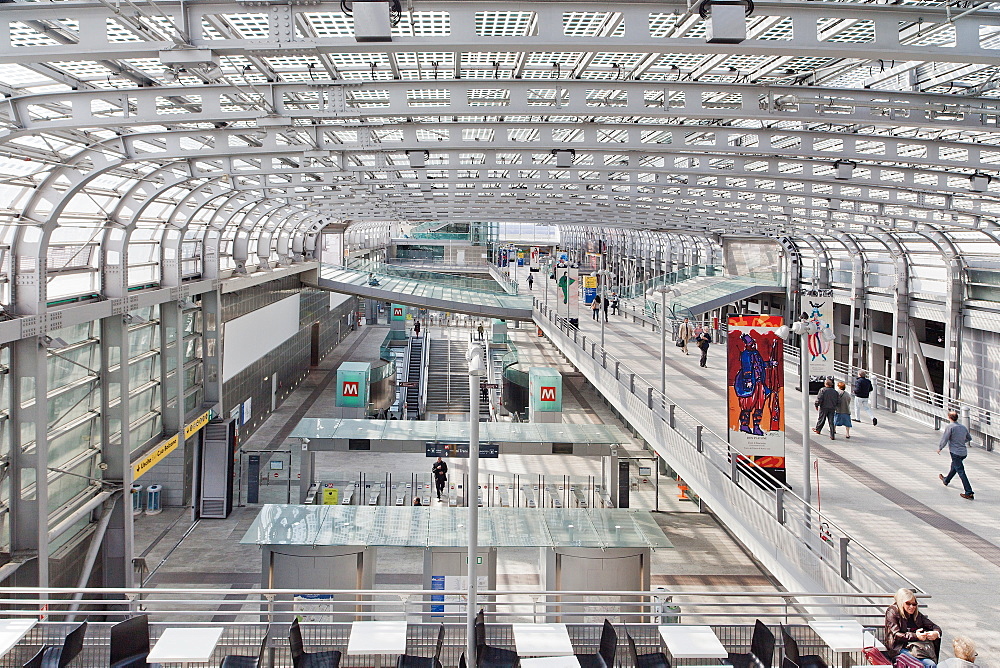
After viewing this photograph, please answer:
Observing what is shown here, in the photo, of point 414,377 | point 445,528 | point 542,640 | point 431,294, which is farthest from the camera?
point 431,294

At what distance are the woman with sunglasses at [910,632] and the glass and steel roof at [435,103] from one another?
214 inches

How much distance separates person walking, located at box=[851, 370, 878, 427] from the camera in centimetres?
1989

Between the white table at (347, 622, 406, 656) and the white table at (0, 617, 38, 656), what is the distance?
3.36 m

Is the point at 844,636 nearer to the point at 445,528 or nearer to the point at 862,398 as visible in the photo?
the point at 445,528

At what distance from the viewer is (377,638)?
8.60m

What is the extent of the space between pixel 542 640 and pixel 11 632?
18.3 ft

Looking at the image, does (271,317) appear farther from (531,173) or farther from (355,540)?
(355,540)

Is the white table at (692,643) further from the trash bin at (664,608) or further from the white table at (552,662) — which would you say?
the white table at (552,662)

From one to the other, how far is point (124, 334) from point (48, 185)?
5.24m

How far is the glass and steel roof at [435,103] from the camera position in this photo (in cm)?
830

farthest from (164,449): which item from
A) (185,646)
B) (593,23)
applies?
(593,23)

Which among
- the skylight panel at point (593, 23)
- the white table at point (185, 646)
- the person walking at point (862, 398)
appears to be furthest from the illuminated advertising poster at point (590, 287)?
the white table at point (185, 646)

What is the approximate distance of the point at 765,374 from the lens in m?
12.7

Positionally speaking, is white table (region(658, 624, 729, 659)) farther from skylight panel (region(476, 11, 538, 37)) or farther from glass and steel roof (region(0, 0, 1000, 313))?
skylight panel (region(476, 11, 538, 37))
